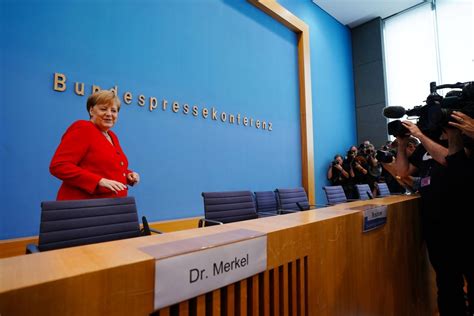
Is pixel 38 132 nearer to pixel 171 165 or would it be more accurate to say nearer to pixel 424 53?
pixel 171 165

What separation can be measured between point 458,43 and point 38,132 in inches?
265

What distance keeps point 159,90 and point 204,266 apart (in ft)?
8.33

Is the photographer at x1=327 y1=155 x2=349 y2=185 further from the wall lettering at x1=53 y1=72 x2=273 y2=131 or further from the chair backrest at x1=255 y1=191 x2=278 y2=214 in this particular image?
the chair backrest at x1=255 y1=191 x2=278 y2=214

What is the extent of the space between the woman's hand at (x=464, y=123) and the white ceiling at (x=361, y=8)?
503 centimetres

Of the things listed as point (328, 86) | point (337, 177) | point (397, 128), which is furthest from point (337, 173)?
point (397, 128)

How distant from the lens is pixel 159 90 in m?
2.79

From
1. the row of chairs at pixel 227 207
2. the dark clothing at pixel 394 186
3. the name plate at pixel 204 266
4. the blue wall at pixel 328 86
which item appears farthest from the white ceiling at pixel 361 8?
the name plate at pixel 204 266

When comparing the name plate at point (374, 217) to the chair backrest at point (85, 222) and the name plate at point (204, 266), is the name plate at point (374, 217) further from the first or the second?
the chair backrest at point (85, 222)

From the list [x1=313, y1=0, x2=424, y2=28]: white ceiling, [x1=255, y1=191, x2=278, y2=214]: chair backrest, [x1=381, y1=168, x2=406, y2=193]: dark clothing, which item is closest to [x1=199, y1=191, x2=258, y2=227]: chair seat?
[x1=255, y1=191, x2=278, y2=214]: chair backrest

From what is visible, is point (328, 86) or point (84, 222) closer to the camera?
point (84, 222)

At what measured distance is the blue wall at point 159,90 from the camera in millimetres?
1970

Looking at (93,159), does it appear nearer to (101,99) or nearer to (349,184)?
(101,99)

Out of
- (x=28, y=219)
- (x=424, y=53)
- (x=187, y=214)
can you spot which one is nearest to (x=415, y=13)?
(x=424, y=53)

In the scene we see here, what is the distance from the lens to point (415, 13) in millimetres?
5426
